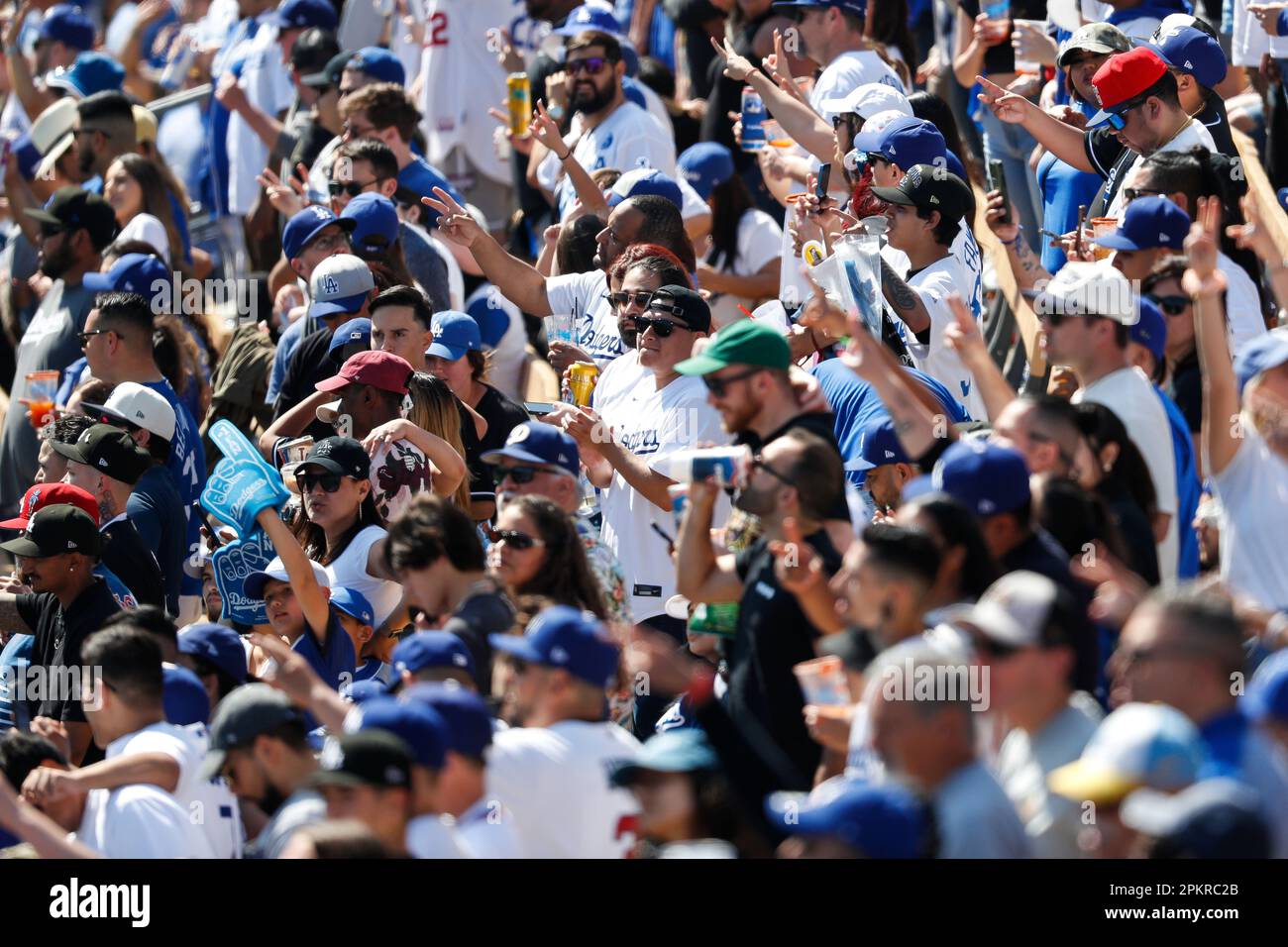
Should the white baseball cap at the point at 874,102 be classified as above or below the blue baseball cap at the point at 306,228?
above

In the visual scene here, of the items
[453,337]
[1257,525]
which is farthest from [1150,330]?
[453,337]

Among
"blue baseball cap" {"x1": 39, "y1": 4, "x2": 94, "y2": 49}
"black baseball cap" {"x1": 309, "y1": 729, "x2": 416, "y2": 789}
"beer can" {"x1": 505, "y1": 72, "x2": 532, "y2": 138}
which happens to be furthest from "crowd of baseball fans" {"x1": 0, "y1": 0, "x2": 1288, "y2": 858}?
"blue baseball cap" {"x1": 39, "y1": 4, "x2": 94, "y2": 49}

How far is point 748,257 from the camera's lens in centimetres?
1070

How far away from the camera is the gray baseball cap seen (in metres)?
5.75

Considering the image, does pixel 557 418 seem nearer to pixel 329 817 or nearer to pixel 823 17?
pixel 329 817

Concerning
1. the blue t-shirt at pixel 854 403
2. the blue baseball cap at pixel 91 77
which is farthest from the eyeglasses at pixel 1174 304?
the blue baseball cap at pixel 91 77

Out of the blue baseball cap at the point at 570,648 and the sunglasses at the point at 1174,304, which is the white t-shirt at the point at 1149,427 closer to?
the sunglasses at the point at 1174,304

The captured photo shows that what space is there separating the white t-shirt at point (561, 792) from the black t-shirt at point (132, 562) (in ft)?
10.8

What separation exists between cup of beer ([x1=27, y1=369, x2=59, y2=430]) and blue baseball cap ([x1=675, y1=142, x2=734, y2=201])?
3.34 m

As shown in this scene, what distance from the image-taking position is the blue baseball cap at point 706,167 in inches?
418

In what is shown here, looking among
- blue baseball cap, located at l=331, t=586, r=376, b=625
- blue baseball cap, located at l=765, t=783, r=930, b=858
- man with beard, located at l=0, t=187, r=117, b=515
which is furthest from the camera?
man with beard, located at l=0, t=187, r=117, b=515

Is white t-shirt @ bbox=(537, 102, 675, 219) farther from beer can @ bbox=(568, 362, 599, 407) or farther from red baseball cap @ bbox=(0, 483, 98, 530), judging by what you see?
red baseball cap @ bbox=(0, 483, 98, 530)
